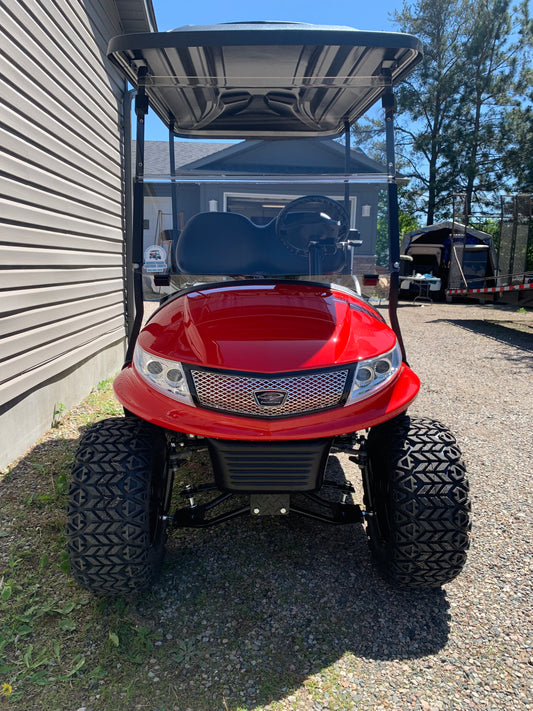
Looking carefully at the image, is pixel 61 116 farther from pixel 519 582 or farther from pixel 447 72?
pixel 447 72

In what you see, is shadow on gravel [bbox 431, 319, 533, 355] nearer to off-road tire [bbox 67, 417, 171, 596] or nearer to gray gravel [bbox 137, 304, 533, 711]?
gray gravel [bbox 137, 304, 533, 711]

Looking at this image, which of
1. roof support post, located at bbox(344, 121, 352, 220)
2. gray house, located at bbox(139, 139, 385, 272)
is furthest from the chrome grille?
roof support post, located at bbox(344, 121, 352, 220)

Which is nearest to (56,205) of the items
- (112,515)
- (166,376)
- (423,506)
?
(166,376)

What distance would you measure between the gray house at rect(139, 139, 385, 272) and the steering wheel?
0.23 ft

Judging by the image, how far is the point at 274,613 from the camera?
2.14m

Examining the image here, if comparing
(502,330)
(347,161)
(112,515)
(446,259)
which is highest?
(347,161)

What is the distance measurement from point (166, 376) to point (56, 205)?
9.63 feet

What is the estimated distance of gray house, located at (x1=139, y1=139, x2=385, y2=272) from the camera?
2.75 metres

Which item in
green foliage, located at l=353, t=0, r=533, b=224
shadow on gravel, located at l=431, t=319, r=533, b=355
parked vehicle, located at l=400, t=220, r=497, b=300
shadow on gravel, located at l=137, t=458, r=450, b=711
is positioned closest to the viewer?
shadow on gravel, located at l=137, t=458, r=450, b=711

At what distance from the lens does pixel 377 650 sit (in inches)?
77.2

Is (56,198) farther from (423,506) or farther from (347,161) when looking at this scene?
(423,506)

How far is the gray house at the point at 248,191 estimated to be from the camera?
2750mm

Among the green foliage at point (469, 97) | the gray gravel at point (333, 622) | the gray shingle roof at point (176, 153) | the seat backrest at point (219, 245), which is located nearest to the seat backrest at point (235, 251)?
the seat backrest at point (219, 245)

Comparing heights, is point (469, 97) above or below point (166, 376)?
above
